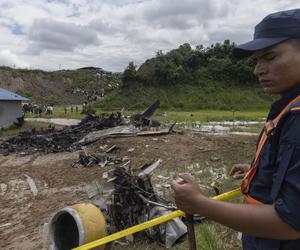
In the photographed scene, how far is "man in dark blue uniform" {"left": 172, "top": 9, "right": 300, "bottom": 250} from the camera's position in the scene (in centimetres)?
119

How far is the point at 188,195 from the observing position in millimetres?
1404

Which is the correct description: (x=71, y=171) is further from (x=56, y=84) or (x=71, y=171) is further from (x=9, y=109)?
(x=56, y=84)

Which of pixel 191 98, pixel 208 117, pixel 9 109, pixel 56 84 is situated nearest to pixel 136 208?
pixel 208 117

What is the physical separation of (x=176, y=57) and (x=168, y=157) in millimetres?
28301

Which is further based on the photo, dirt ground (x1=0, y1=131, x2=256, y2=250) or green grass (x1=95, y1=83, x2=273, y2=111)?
green grass (x1=95, y1=83, x2=273, y2=111)

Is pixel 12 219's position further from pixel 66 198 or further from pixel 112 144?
pixel 112 144

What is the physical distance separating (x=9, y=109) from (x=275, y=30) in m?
23.8

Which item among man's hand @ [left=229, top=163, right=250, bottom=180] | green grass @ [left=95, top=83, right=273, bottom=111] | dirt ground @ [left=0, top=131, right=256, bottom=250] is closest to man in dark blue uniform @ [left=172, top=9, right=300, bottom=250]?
man's hand @ [left=229, top=163, right=250, bottom=180]

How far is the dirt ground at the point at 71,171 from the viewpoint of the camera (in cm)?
643

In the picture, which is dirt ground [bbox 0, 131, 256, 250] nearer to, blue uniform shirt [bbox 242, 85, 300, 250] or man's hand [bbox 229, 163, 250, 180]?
man's hand [bbox 229, 163, 250, 180]

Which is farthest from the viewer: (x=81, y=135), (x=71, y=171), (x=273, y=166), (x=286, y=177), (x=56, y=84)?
(x=56, y=84)

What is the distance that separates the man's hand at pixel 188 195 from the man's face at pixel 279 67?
0.49 meters

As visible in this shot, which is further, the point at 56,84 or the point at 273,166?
the point at 56,84

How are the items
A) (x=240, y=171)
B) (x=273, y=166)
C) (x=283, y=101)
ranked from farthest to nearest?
(x=240, y=171) < (x=283, y=101) < (x=273, y=166)
